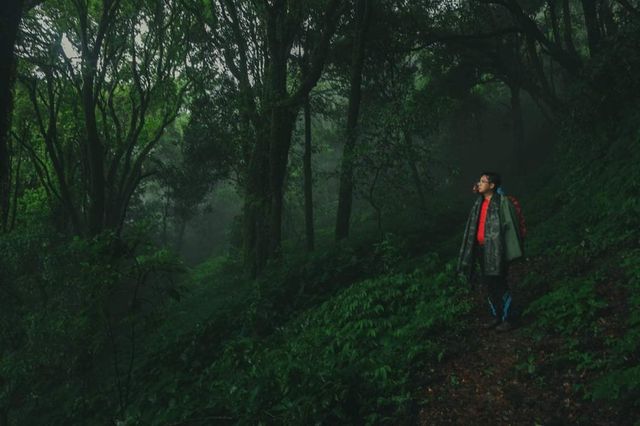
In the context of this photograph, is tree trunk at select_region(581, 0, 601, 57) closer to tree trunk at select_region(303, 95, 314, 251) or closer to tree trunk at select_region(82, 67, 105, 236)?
tree trunk at select_region(303, 95, 314, 251)

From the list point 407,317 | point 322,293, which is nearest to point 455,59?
point 322,293

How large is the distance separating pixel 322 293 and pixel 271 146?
160 inches

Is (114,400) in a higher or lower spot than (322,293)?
lower

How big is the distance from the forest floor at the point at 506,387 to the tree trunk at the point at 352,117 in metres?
6.58

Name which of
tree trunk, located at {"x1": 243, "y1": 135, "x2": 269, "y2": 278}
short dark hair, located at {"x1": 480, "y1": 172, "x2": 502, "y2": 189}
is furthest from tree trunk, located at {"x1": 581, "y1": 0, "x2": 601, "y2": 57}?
short dark hair, located at {"x1": 480, "y1": 172, "x2": 502, "y2": 189}

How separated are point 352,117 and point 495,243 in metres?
8.03

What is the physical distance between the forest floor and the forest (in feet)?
0.07

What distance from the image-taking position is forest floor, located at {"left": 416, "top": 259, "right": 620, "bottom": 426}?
4.42 metres

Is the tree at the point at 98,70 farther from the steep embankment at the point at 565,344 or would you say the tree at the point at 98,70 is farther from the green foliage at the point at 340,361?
the steep embankment at the point at 565,344

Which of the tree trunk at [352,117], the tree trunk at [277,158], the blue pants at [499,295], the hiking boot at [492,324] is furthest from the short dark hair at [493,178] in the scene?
the tree trunk at [277,158]

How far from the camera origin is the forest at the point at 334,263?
526cm

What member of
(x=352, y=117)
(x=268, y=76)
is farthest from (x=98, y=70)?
(x=352, y=117)

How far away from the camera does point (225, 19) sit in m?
14.5

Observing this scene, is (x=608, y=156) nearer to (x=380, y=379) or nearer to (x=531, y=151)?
(x=380, y=379)
